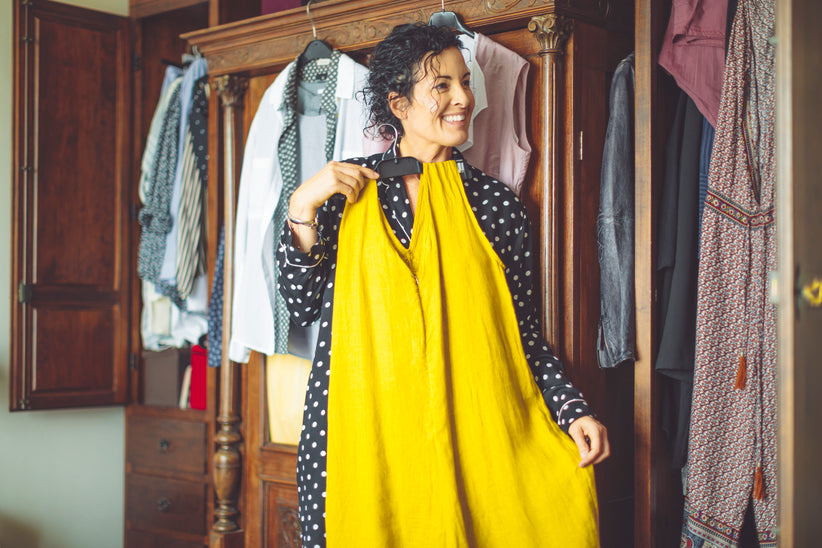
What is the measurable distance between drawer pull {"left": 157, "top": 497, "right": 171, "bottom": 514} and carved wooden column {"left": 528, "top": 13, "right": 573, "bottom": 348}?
1.78 metres

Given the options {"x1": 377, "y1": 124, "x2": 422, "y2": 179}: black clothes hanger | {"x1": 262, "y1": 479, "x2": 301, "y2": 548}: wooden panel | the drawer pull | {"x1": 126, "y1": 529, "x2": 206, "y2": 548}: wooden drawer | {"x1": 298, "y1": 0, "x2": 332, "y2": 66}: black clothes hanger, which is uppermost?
{"x1": 298, "y1": 0, "x2": 332, "y2": 66}: black clothes hanger

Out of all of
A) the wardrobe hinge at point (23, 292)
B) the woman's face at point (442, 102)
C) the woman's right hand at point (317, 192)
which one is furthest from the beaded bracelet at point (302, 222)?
the wardrobe hinge at point (23, 292)

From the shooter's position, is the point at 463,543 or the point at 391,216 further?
the point at 391,216

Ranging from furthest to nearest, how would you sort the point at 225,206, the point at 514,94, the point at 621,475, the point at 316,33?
1. the point at 225,206
2. the point at 316,33
3. the point at 621,475
4. the point at 514,94

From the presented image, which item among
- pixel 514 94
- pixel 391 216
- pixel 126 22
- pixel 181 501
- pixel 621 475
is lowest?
pixel 181 501

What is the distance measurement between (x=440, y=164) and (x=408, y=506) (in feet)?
2.48

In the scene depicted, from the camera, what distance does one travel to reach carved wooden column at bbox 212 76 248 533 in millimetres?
2568

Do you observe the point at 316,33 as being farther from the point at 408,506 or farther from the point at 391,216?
the point at 408,506

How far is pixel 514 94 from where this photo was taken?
2072 millimetres

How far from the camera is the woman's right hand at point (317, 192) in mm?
1673

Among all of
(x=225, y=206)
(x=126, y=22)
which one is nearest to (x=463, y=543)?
(x=225, y=206)

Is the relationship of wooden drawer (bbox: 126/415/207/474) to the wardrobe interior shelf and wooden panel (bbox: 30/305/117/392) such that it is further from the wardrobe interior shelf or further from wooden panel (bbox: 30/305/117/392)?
the wardrobe interior shelf

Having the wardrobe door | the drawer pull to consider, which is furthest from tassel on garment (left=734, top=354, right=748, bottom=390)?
the wardrobe door

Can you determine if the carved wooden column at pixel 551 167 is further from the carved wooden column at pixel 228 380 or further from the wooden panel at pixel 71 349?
the wooden panel at pixel 71 349
